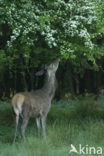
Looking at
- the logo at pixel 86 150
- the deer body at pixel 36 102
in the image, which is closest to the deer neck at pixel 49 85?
the deer body at pixel 36 102

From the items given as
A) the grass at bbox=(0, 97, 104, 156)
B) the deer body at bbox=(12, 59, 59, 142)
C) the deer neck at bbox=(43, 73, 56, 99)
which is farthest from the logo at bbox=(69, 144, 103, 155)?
the deer neck at bbox=(43, 73, 56, 99)

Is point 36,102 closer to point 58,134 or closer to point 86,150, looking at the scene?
point 58,134

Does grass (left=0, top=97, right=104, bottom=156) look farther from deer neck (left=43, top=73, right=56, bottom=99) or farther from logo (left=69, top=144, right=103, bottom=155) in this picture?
deer neck (left=43, top=73, right=56, bottom=99)

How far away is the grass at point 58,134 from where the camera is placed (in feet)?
33.7

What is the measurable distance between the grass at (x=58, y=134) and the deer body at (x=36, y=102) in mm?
504

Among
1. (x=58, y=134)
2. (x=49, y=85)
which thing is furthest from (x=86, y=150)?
(x=49, y=85)

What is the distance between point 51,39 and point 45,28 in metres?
0.43

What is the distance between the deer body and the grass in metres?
0.50

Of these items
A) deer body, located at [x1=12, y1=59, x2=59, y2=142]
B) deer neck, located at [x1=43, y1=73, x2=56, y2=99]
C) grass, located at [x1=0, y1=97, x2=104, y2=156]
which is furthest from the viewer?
deer neck, located at [x1=43, y1=73, x2=56, y2=99]

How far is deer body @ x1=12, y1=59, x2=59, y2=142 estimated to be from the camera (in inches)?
489

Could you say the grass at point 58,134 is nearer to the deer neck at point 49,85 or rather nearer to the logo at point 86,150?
the logo at point 86,150

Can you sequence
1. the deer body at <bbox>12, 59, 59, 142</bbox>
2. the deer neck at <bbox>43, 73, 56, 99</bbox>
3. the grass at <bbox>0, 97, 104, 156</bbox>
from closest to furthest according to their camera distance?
the grass at <bbox>0, 97, 104, 156</bbox>, the deer body at <bbox>12, 59, 59, 142</bbox>, the deer neck at <bbox>43, 73, 56, 99</bbox>

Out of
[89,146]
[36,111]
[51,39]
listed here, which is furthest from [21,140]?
[51,39]

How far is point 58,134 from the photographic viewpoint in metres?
12.1
